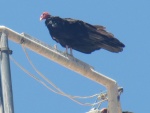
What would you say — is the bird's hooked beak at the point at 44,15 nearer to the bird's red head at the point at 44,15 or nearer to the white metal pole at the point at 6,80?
the bird's red head at the point at 44,15

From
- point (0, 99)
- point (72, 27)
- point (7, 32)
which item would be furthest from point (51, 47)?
point (72, 27)

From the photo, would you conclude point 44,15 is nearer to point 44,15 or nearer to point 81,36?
point 44,15

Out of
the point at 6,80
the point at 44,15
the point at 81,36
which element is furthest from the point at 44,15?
the point at 6,80

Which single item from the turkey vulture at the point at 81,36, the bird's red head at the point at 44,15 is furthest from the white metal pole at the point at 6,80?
the bird's red head at the point at 44,15

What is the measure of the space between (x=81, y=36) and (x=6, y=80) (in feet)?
15.5

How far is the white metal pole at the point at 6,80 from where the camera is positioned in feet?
26.3

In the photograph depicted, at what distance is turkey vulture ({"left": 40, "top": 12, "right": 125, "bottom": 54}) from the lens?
40.9 ft

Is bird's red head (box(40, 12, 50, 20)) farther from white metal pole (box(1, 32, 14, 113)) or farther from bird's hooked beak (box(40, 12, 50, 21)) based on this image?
white metal pole (box(1, 32, 14, 113))


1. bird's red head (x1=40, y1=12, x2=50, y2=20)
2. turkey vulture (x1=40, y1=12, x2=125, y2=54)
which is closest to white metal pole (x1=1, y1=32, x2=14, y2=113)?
turkey vulture (x1=40, y1=12, x2=125, y2=54)

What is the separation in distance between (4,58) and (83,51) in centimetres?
443

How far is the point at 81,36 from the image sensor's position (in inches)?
502

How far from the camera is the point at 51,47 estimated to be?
1026cm

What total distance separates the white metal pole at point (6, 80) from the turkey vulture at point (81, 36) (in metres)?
4.02

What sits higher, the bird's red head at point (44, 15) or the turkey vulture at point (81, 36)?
the bird's red head at point (44, 15)
